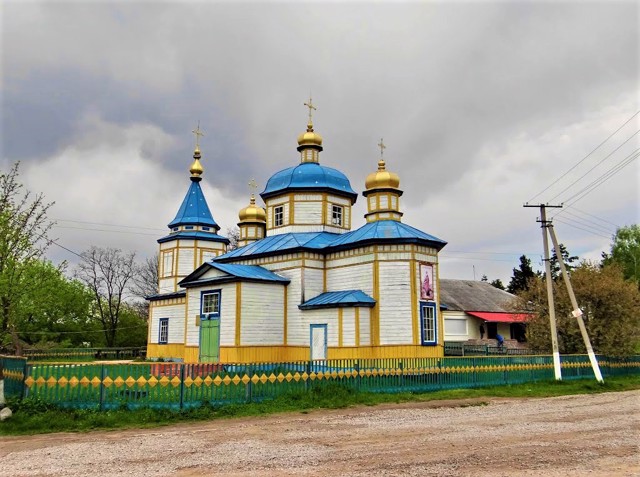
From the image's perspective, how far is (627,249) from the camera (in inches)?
2041

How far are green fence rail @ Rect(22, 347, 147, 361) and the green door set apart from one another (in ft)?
46.2

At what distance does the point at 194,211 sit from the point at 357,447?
26.3 m

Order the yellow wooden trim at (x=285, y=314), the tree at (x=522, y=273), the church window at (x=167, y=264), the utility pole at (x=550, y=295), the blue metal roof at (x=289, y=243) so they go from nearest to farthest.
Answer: the utility pole at (x=550, y=295), the yellow wooden trim at (x=285, y=314), the blue metal roof at (x=289, y=243), the church window at (x=167, y=264), the tree at (x=522, y=273)

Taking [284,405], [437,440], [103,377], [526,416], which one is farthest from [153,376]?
[526,416]

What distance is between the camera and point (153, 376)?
1210 cm

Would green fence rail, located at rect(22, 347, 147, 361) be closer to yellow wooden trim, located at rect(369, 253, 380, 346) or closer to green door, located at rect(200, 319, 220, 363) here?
green door, located at rect(200, 319, 220, 363)

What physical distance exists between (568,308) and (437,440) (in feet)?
51.3

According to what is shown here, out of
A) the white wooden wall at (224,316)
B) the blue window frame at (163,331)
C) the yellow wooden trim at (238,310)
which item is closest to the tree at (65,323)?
the blue window frame at (163,331)

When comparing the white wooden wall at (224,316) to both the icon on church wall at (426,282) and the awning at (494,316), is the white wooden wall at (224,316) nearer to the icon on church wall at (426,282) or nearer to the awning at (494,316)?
the icon on church wall at (426,282)

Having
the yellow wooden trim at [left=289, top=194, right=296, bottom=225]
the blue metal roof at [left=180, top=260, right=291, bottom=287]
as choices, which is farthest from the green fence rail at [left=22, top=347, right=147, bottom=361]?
the yellow wooden trim at [left=289, top=194, right=296, bottom=225]

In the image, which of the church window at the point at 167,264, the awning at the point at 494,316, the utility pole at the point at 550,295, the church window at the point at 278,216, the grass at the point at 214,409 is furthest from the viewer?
the awning at the point at 494,316

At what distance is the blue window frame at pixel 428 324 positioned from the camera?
20078 mm

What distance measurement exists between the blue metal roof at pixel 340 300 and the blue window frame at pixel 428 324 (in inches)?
75.5

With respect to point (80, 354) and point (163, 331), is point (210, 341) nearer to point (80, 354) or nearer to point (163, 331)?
point (163, 331)
